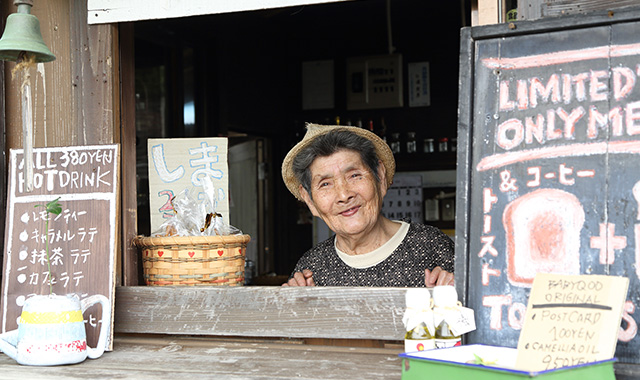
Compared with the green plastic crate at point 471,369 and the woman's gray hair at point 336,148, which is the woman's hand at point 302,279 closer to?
the woman's gray hair at point 336,148

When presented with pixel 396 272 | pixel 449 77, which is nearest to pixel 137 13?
pixel 396 272

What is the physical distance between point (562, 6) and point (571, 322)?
0.96 m

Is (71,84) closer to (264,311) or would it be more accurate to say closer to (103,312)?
(103,312)

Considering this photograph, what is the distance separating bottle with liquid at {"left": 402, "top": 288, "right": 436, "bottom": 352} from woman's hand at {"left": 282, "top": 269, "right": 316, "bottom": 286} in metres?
1.24

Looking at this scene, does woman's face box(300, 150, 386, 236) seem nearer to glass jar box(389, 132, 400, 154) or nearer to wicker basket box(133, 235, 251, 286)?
wicker basket box(133, 235, 251, 286)

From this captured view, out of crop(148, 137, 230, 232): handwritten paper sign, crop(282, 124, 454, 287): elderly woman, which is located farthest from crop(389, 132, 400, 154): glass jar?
crop(148, 137, 230, 232): handwritten paper sign

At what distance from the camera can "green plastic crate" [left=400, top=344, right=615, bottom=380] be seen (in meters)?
1.20

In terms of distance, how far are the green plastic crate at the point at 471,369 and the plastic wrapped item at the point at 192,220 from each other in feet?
4.16

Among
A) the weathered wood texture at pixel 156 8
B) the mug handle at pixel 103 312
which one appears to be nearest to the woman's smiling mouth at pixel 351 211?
the weathered wood texture at pixel 156 8

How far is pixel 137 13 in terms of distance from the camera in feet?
7.67

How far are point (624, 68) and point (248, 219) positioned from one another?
17.1 ft

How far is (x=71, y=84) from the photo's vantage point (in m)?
2.45

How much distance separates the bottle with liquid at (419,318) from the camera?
1.50 m

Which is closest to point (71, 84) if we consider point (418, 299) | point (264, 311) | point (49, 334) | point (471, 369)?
point (49, 334)
